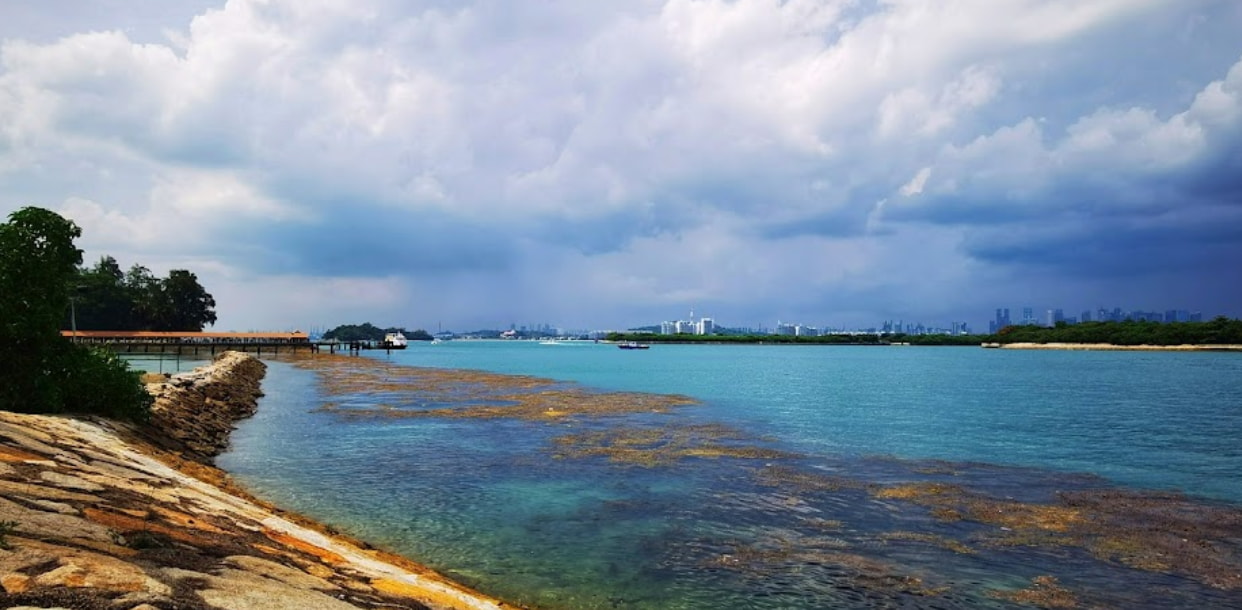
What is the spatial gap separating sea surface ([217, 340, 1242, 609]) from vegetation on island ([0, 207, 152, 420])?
5.25 m

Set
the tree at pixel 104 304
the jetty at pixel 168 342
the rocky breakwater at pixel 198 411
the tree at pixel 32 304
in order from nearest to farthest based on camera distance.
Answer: the tree at pixel 32 304 → the rocky breakwater at pixel 198 411 → the jetty at pixel 168 342 → the tree at pixel 104 304

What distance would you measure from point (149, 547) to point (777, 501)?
15440 millimetres

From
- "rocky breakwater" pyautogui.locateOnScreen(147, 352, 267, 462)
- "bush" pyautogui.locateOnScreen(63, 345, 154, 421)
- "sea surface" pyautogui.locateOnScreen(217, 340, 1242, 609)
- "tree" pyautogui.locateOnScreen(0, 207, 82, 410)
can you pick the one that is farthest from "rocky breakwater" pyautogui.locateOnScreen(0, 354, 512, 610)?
"rocky breakwater" pyautogui.locateOnScreen(147, 352, 267, 462)

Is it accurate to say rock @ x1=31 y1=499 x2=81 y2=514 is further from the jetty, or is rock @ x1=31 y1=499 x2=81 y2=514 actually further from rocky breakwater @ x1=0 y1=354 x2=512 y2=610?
the jetty

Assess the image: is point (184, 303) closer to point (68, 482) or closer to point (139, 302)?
point (139, 302)

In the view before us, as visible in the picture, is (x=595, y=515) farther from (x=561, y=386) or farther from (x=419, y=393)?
(x=561, y=386)

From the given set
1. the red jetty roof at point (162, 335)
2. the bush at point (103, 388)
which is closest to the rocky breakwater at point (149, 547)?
the bush at point (103, 388)

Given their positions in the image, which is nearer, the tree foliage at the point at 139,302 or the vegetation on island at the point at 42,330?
the vegetation on island at the point at 42,330

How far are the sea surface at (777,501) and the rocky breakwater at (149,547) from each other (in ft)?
10.1

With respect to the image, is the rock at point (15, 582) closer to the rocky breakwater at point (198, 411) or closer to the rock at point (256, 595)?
the rock at point (256, 595)

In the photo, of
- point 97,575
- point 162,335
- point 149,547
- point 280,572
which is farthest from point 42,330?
point 162,335

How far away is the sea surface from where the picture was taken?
1286 centimetres

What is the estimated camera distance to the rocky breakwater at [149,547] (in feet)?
20.1

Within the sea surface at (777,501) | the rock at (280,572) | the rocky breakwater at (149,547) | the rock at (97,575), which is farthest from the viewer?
the sea surface at (777,501)
